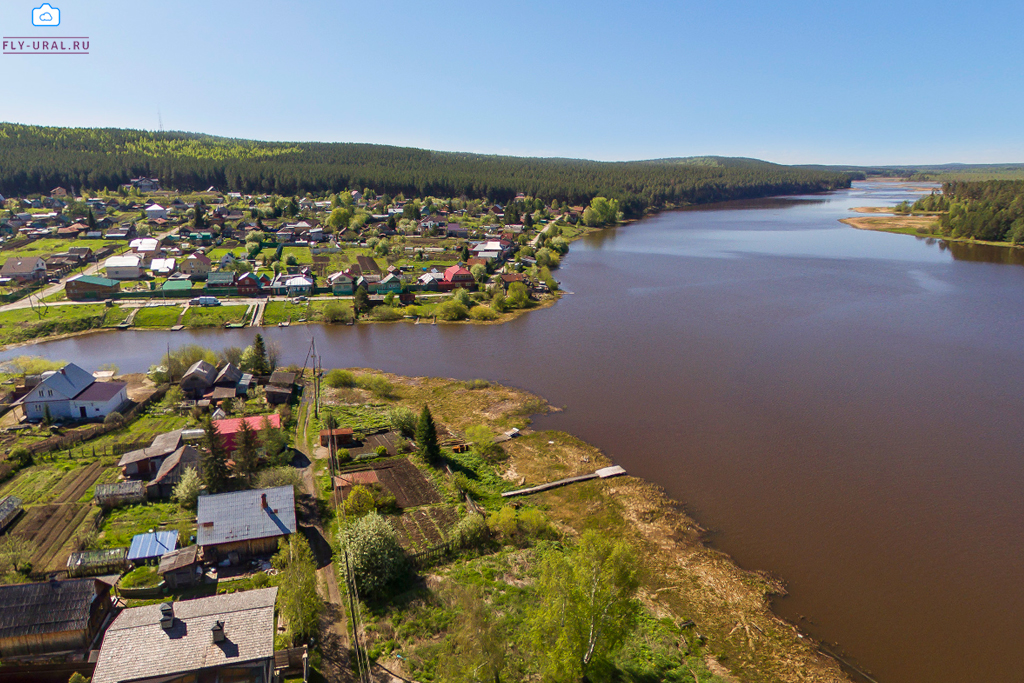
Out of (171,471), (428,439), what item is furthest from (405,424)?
(171,471)

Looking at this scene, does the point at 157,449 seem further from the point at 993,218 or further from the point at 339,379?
the point at 993,218

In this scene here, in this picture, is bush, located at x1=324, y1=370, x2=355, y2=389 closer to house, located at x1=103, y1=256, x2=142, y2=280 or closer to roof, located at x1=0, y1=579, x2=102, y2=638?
roof, located at x1=0, y1=579, x2=102, y2=638

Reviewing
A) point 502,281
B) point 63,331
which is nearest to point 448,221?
point 502,281

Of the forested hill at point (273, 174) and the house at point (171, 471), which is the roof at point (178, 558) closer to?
the house at point (171, 471)

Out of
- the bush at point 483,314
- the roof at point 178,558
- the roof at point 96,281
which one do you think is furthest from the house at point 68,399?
the roof at point 96,281

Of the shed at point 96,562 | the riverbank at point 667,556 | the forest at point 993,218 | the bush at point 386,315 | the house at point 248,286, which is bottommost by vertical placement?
the riverbank at point 667,556
